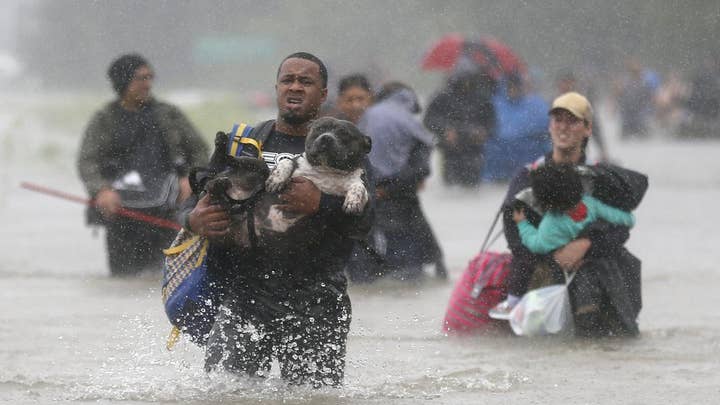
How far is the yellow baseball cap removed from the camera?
8836 mm

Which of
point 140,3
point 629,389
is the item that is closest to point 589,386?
point 629,389

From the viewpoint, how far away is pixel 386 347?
876 centimetres

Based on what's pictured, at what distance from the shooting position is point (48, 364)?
809 centimetres

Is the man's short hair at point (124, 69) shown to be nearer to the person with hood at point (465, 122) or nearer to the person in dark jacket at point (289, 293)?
the person in dark jacket at point (289, 293)

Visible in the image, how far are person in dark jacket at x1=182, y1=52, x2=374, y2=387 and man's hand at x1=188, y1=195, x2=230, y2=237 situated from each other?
0.11 metres

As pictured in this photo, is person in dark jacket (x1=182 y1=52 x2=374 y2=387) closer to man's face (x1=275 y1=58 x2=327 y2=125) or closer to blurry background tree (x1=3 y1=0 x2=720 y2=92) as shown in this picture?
man's face (x1=275 y1=58 x2=327 y2=125)

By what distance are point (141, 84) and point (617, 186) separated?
3.99 metres

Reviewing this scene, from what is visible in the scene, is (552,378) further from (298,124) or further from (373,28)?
(373,28)

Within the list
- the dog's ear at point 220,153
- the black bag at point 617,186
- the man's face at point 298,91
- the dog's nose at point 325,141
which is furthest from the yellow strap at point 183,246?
the black bag at point 617,186

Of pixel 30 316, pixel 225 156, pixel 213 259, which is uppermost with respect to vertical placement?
pixel 225 156

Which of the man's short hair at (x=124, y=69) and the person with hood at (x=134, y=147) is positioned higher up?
the man's short hair at (x=124, y=69)

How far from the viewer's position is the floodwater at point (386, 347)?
7.13m

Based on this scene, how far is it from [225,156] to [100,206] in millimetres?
5467

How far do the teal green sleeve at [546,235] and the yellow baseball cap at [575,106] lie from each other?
1.98ft
